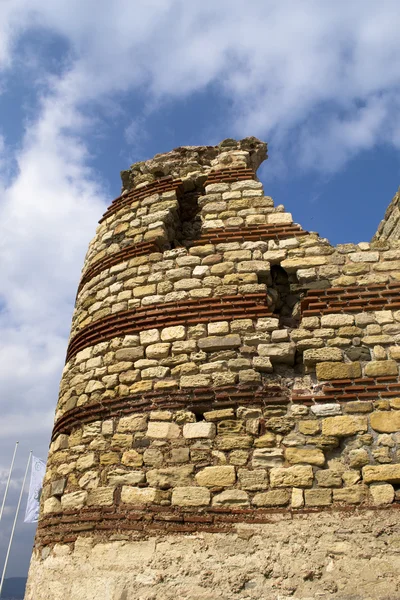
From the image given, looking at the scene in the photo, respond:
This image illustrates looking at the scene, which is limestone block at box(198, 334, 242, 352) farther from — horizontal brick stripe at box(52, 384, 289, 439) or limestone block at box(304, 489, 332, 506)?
limestone block at box(304, 489, 332, 506)

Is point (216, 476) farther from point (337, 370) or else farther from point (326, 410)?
point (337, 370)

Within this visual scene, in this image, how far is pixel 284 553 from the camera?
4055 millimetres

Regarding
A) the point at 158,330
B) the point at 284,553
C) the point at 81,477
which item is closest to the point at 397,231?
the point at 158,330

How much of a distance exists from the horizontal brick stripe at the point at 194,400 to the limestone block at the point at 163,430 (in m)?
0.15

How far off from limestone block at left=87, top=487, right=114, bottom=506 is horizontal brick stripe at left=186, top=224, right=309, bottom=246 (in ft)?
9.03

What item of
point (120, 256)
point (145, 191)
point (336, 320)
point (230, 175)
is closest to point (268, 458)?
point (336, 320)

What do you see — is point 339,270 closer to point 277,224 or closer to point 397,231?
point 277,224

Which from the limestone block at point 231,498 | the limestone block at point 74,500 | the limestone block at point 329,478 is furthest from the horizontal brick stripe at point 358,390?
the limestone block at point 74,500

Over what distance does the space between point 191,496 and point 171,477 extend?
0.25 meters

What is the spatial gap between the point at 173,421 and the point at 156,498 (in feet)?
2.25

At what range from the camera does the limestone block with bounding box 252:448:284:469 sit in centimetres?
444

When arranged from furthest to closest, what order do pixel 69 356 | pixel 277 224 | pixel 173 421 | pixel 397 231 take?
pixel 397 231
pixel 69 356
pixel 277 224
pixel 173 421

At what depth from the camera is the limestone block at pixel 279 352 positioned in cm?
493

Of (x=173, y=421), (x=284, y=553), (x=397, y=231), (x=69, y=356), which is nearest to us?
(x=284, y=553)
